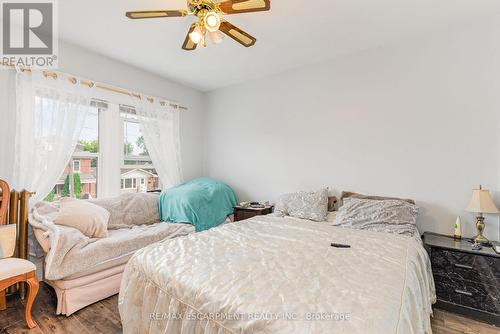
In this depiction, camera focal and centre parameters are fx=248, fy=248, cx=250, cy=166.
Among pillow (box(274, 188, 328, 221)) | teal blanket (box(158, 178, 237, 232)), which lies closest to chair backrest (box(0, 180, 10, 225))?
teal blanket (box(158, 178, 237, 232))

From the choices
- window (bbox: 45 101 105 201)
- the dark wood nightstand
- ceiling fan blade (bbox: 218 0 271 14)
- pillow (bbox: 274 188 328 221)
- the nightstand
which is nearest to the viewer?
ceiling fan blade (bbox: 218 0 271 14)

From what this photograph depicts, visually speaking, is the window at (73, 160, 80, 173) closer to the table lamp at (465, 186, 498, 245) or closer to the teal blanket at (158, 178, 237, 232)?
the teal blanket at (158, 178, 237, 232)

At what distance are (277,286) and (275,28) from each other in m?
2.29

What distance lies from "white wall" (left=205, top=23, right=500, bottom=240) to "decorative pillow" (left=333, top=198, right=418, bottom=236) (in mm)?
293

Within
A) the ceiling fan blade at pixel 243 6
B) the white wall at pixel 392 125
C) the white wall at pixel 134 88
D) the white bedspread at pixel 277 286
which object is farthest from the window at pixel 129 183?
the ceiling fan blade at pixel 243 6

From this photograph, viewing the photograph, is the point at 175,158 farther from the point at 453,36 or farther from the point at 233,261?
the point at 453,36

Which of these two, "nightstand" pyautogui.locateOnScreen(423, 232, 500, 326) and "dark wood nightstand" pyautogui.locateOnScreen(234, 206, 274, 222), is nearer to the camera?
"nightstand" pyautogui.locateOnScreen(423, 232, 500, 326)

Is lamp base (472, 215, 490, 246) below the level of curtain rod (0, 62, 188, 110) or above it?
below

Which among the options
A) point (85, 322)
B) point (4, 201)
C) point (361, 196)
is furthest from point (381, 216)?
point (4, 201)

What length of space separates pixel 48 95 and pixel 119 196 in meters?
1.34

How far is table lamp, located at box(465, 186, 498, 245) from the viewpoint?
81.1 inches

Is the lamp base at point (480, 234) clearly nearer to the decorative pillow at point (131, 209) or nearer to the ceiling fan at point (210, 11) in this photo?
the ceiling fan at point (210, 11)

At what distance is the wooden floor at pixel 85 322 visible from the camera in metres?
1.89

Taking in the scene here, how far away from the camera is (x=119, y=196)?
3.17 metres
